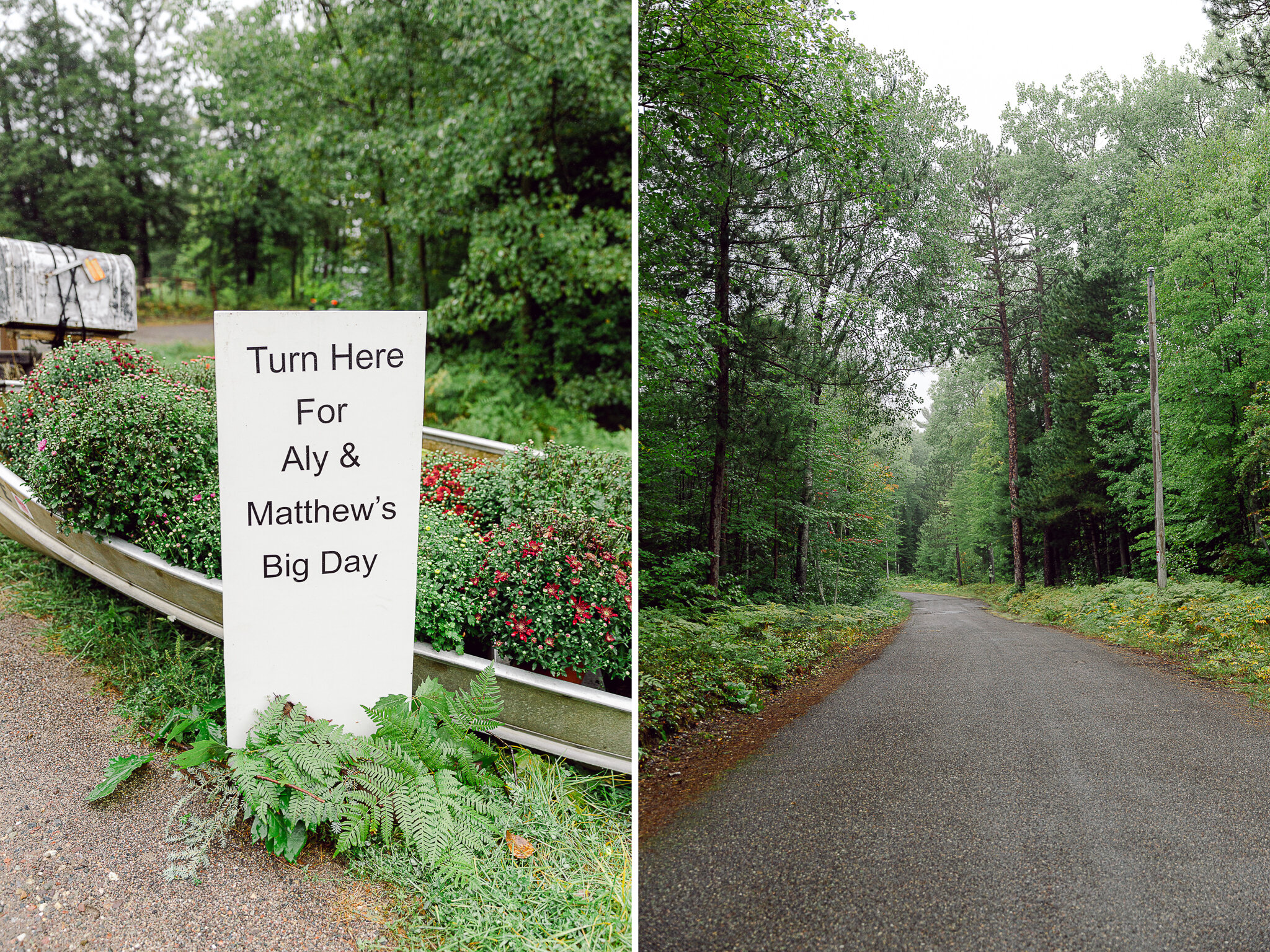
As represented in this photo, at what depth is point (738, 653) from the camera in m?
2.02

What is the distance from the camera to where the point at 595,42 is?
566cm

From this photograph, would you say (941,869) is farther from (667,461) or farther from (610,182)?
(610,182)

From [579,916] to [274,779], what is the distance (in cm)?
86

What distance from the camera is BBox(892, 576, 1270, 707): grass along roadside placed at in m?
1.83

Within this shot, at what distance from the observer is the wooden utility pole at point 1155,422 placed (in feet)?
6.21

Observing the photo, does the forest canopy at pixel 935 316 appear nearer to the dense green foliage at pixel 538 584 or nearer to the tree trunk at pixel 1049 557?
the tree trunk at pixel 1049 557

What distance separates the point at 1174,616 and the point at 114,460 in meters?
3.44

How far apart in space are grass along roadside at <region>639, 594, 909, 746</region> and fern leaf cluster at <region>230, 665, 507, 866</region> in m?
0.47

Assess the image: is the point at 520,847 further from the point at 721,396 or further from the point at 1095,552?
the point at 1095,552

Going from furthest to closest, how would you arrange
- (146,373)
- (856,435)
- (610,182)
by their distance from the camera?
(610,182) → (146,373) → (856,435)

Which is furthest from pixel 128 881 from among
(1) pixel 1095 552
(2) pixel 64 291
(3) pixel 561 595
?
(2) pixel 64 291

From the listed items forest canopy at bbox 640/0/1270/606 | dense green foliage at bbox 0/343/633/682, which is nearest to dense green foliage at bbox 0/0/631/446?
dense green foliage at bbox 0/343/633/682

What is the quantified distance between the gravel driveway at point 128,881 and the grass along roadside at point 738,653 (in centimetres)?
89

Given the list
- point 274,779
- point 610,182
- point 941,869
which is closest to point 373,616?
point 274,779
